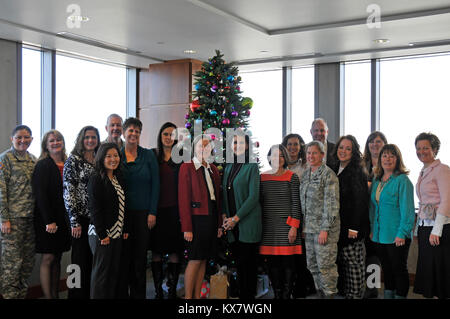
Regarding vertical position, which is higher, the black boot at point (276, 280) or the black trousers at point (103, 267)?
the black trousers at point (103, 267)

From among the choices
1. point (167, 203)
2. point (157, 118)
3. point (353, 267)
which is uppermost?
point (157, 118)

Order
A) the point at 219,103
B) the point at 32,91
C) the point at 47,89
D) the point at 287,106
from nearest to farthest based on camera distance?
1. the point at 219,103
2. the point at 32,91
3. the point at 47,89
4. the point at 287,106

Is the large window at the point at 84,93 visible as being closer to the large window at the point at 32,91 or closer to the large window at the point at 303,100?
the large window at the point at 32,91

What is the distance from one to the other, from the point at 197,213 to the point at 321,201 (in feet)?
3.54

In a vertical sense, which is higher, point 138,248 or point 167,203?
point 167,203

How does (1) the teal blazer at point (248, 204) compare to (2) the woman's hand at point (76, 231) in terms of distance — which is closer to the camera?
(2) the woman's hand at point (76, 231)

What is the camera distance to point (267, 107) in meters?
8.91

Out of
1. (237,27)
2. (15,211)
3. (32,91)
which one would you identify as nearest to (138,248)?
(15,211)

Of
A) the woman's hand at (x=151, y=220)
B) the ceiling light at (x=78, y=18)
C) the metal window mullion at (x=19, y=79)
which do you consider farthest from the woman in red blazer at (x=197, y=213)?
the metal window mullion at (x=19, y=79)

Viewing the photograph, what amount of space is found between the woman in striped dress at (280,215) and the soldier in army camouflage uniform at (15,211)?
214 cm

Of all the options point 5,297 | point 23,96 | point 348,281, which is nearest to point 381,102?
point 348,281

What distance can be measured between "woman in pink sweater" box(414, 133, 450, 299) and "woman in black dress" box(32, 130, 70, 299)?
3088 mm

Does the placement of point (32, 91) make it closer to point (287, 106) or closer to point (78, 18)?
point (78, 18)

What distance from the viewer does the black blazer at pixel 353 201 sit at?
13.9ft
